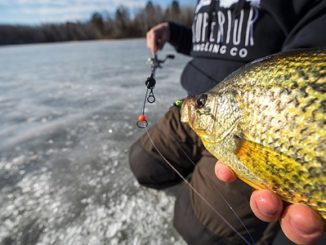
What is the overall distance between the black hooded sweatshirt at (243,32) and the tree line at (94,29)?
25.1 metres

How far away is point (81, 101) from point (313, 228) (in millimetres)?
3883

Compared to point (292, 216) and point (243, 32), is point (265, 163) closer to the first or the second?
point (292, 216)

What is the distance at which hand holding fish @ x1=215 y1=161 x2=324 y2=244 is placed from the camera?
2.97 feet

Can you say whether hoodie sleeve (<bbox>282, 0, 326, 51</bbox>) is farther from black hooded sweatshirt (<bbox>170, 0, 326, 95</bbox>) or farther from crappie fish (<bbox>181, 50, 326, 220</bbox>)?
crappie fish (<bbox>181, 50, 326, 220</bbox>)

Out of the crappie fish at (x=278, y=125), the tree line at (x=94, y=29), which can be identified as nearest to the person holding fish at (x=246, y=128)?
the crappie fish at (x=278, y=125)

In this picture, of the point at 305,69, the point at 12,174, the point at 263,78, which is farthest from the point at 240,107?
the point at 12,174

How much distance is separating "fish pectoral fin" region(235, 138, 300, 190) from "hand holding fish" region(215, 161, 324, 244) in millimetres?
49

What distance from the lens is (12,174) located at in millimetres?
2316

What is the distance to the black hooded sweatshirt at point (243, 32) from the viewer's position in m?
Result: 1.68

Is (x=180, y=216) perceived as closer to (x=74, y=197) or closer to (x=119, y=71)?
(x=74, y=197)

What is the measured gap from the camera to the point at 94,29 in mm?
32938

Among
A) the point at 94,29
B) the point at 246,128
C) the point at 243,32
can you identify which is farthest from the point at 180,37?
the point at 94,29

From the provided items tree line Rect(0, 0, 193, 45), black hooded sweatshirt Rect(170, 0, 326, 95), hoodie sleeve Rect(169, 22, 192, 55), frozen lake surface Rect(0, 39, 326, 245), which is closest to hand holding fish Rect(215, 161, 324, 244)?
frozen lake surface Rect(0, 39, 326, 245)

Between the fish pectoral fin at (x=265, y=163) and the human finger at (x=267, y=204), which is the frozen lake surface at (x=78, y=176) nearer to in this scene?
the human finger at (x=267, y=204)
